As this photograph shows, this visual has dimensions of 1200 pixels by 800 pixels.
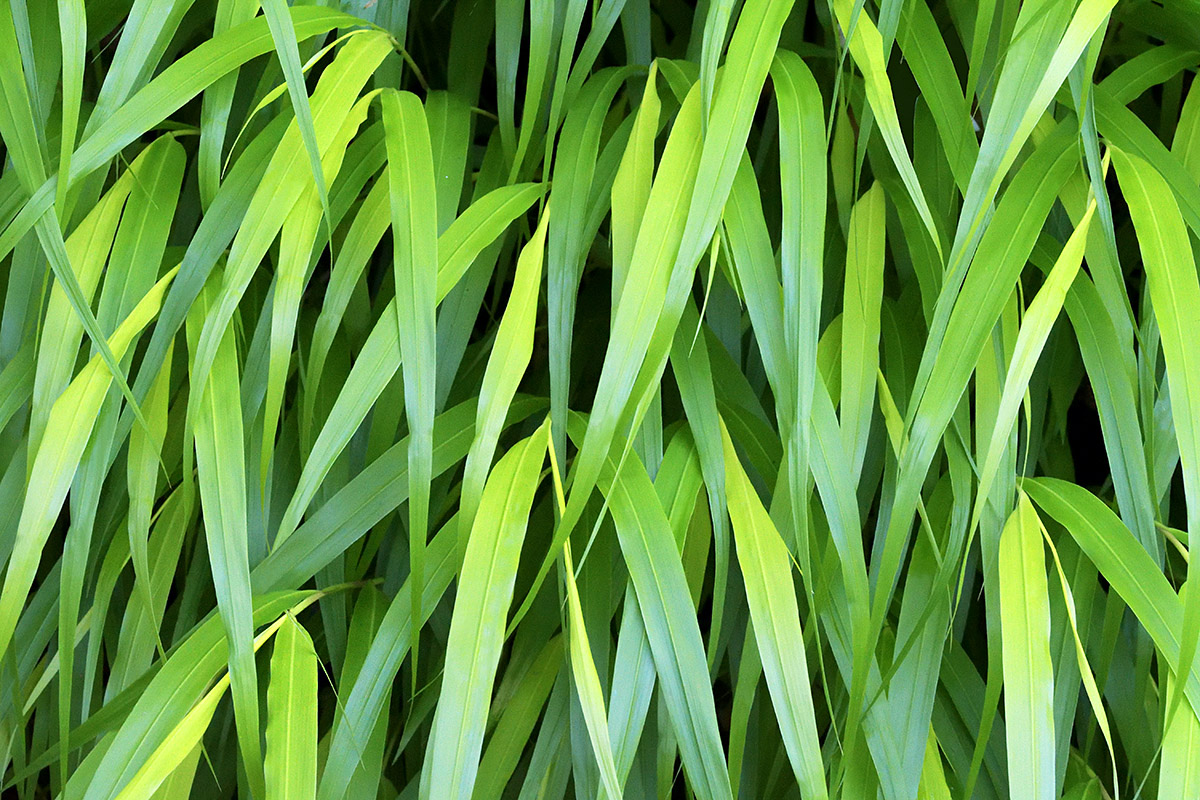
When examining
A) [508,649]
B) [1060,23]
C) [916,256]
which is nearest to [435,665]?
[508,649]

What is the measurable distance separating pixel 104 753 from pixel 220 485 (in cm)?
14

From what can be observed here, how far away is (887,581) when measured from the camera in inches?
14.6

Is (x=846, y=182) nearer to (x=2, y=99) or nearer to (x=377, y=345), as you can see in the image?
(x=377, y=345)

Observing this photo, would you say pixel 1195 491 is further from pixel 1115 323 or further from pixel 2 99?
pixel 2 99

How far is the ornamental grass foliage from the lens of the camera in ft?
1.23

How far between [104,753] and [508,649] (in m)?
0.20

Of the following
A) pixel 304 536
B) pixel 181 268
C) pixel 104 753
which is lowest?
pixel 104 753

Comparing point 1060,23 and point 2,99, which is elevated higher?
point 1060,23

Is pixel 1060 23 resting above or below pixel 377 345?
above

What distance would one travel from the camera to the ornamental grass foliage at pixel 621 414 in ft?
1.23

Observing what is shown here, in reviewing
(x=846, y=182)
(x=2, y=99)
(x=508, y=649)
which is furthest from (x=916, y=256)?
(x=2, y=99)

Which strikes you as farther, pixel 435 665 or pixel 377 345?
pixel 435 665

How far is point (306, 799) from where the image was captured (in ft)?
1.26

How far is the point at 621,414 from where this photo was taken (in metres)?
0.36
